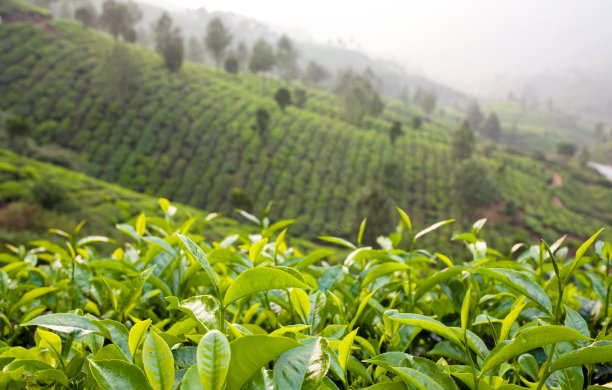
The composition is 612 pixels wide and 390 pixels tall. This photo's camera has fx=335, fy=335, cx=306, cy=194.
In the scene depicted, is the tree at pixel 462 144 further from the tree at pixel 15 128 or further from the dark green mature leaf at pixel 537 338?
the dark green mature leaf at pixel 537 338

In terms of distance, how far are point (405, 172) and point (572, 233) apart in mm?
13223

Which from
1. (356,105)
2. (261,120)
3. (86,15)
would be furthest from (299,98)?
(86,15)

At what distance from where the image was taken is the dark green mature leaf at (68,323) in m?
0.67

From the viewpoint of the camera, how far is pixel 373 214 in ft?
53.5

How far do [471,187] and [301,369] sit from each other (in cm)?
2550

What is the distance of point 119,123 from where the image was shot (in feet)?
90.8

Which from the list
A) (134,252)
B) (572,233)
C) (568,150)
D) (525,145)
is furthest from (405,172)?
(525,145)

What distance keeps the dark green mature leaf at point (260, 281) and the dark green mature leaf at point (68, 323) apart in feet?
1.16

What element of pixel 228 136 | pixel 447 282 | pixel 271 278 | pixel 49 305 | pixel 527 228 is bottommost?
pixel 527 228

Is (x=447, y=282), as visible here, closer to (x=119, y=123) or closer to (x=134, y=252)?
(x=134, y=252)

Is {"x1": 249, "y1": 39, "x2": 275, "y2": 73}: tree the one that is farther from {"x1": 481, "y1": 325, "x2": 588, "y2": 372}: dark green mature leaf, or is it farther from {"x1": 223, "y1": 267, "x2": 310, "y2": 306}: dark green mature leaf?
{"x1": 481, "y1": 325, "x2": 588, "y2": 372}: dark green mature leaf

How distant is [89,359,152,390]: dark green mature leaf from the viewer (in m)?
0.52

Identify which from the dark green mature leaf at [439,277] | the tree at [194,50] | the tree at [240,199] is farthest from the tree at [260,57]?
the dark green mature leaf at [439,277]

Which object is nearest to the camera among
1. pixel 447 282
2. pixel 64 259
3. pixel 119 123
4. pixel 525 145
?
pixel 447 282
